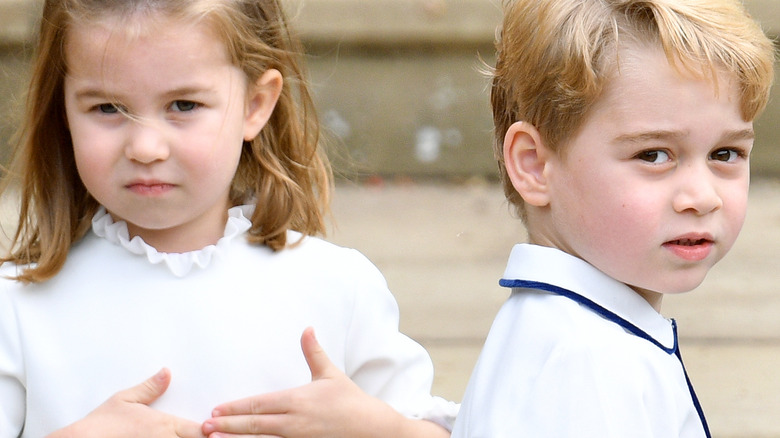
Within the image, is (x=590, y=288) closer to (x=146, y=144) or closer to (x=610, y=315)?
(x=610, y=315)

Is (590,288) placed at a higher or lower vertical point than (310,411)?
higher

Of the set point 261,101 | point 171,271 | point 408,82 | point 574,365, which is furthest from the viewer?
point 408,82

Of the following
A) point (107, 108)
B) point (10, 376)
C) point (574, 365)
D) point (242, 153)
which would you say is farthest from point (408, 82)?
point (574, 365)

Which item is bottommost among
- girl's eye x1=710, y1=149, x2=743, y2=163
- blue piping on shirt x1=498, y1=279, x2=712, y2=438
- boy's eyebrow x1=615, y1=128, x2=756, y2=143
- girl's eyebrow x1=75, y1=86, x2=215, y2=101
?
blue piping on shirt x1=498, y1=279, x2=712, y2=438

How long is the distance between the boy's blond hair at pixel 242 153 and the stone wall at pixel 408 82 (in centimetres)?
268

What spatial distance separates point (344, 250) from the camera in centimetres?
211

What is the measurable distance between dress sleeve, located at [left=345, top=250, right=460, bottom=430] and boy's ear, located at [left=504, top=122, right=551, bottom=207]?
412 millimetres

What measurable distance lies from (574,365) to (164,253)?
2.60 ft

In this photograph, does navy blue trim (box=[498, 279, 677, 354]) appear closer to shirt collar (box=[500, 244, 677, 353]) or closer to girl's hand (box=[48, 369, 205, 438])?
shirt collar (box=[500, 244, 677, 353])

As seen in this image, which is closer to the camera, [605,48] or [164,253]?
[605,48]

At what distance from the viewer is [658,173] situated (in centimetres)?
161

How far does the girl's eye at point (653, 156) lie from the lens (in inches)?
63.5

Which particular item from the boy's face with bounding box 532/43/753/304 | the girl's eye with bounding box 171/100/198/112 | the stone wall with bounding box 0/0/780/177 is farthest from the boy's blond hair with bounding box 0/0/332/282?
the stone wall with bounding box 0/0/780/177

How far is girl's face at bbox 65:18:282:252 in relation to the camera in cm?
185
